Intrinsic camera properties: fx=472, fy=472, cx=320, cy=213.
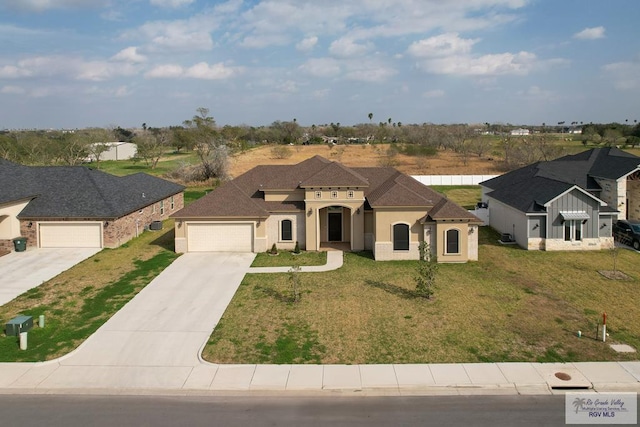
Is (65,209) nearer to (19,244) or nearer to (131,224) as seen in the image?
(19,244)

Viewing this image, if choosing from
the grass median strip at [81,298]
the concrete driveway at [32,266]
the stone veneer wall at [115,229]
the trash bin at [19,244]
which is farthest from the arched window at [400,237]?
the trash bin at [19,244]

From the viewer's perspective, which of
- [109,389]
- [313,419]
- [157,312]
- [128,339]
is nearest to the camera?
[313,419]

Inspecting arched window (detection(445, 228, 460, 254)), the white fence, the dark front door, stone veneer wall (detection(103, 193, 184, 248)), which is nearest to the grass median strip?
stone veneer wall (detection(103, 193, 184, 248))

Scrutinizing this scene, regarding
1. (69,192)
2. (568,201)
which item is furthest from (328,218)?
(69,192)

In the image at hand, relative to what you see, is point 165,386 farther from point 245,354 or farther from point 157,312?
point 157,312

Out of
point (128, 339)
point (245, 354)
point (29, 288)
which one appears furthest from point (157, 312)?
point (29, 288)

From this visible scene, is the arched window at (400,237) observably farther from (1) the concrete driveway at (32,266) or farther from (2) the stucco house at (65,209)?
(1) the concrete driveway at (32,266)

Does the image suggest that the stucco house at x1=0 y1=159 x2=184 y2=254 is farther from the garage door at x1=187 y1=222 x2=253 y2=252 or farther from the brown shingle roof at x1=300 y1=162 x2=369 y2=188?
the brown shingle roof at x1=300 y1=162 x2=369 y2=188

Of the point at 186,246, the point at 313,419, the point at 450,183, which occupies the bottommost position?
the point at 313,419
